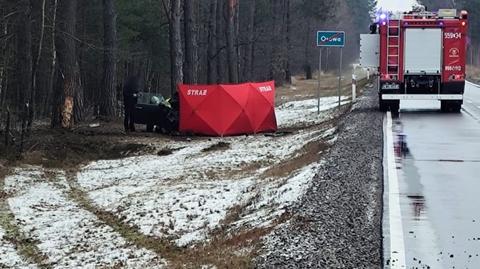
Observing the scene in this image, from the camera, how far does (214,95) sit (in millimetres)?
23609

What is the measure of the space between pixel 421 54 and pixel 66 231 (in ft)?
49.5

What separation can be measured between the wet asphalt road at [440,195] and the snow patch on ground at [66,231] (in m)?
3.10

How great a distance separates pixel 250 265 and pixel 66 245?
455 cm

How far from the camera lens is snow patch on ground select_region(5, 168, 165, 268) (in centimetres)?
930

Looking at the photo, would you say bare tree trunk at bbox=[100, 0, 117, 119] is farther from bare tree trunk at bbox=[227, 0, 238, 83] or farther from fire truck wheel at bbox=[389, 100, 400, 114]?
bare tree trunk at bbox=[227, 0, 238, 83]

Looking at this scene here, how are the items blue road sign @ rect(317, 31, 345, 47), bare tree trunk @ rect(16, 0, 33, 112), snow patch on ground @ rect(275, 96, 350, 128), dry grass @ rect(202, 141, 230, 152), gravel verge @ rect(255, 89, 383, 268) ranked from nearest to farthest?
gravel verge @ rect(255, 89, 383, 268) < dry grass @ rect(202, 141, 230, 152) < bare tree trunk @ rect(16, 0, 33, 112) < blue road sign @ rect(317, 31, 345, 47) < snow patch on ground @ rect(275, 96, 350, 128)

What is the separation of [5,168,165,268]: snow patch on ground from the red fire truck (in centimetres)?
1165

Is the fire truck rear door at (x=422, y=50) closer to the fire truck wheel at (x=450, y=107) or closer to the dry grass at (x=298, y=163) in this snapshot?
the fire truck wheel at (x=450, y=107)

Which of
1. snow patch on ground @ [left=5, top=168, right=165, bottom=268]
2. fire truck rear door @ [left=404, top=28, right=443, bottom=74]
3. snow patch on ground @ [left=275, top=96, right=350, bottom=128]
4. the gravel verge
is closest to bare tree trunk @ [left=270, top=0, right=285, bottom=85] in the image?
snow patch on ground @ [left=275, top=96, right=350, bottom=128]

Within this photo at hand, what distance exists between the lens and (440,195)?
1023 centimetres

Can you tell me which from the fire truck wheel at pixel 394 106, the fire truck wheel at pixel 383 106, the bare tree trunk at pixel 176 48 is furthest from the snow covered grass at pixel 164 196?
the bare tree trunk at pixel 176 48

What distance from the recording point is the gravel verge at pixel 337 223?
6887 mm

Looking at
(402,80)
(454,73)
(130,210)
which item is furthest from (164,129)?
(130,210)

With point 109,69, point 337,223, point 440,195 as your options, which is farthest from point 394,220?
point 109,69
